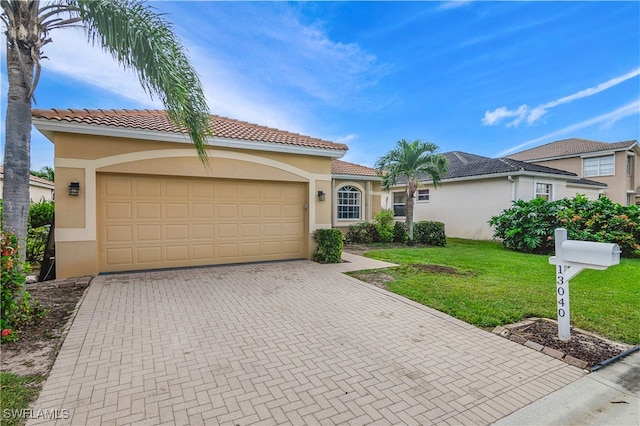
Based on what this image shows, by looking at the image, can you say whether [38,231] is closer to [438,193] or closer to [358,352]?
[358,352]

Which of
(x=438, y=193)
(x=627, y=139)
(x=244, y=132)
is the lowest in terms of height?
(x=438, y=193)

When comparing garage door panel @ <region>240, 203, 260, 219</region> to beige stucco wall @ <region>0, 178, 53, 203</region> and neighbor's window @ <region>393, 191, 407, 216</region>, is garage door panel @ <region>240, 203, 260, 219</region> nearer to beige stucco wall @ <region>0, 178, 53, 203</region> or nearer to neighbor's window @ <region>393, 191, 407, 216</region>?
neighbor's window @ <region>393, 191, 407, 216</region>

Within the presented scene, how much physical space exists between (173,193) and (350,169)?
10466mm

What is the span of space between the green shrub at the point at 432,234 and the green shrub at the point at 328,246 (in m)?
7.11

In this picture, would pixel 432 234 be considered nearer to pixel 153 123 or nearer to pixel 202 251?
pixel 202 251

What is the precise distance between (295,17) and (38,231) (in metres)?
11.3

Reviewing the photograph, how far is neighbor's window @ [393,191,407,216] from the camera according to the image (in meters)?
20.5

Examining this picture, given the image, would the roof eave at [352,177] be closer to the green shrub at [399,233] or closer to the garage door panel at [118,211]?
→ the green shrub at [399,233]

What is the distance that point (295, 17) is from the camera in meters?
10.9

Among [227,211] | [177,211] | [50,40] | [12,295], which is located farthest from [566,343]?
[50,40]

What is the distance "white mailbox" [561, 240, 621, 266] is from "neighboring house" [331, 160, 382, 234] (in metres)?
12.0

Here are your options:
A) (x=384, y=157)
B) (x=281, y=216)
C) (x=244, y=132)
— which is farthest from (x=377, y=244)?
(x=244, y=132)

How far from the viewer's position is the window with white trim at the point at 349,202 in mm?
16406

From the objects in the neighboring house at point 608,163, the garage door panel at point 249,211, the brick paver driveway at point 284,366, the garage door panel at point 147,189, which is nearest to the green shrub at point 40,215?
the garage door panel at point 147,189
